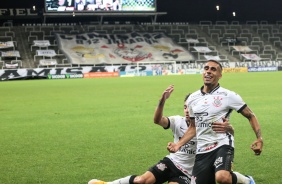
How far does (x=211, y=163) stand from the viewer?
19.4 ft

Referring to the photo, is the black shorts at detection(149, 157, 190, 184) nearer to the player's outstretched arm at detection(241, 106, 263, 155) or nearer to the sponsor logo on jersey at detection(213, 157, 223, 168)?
the sponsor logo on jersey at detection(213, 157, 223, 168)

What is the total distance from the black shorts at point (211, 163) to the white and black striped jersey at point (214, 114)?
8 cm

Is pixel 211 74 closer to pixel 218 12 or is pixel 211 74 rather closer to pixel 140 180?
pixel 140 180

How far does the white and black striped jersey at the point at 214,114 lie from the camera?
597 centimetres

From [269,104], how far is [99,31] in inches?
1849

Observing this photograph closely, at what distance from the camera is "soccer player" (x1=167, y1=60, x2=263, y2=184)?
19.2 ft

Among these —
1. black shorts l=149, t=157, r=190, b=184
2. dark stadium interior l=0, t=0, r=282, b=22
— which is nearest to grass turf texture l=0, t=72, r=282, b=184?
black shorts l=149, t=157, r=190, b=184

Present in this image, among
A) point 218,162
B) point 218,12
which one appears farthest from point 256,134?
point 218,12

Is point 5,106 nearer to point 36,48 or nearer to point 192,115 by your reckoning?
point 192,115

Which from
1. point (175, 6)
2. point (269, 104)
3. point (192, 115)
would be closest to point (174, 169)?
point (192, 115)

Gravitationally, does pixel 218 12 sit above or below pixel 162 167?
above

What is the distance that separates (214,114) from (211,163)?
1.99ft

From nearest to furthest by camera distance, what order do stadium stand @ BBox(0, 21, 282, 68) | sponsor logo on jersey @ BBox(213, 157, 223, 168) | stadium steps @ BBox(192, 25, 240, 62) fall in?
sponsor logo on jersey @ BBox(213, 157, 223, 168) → stadium stand @ BBox(0, 21, 282, 68) → stadium steps @ BBox(192, 25, 240, 62)

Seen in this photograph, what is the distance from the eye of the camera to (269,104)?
17.7m
